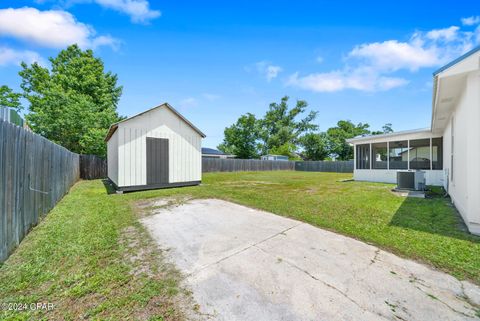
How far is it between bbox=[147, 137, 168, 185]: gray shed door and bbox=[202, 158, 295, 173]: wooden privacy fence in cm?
1127

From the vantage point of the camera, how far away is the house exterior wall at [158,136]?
27.4 ft

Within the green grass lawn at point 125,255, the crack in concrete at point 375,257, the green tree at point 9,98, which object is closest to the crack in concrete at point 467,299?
the green grass lawn at point 125,255

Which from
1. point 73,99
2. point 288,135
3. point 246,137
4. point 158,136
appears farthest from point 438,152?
point 246,137

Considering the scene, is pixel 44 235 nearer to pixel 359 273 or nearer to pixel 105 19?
pixel 359 273

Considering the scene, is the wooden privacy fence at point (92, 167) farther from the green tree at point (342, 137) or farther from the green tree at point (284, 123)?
the green tree at point (342, 137)

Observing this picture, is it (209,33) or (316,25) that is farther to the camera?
(209,33)

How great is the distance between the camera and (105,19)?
29.7 ft

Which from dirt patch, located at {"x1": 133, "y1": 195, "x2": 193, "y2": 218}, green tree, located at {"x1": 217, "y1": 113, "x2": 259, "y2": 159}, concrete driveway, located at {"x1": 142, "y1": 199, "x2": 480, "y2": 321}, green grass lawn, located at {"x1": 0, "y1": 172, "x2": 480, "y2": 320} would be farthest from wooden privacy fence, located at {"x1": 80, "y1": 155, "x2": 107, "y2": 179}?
green tree, located at {"x1": 217, "y1": 113, "x2": 259, "y2": 159}

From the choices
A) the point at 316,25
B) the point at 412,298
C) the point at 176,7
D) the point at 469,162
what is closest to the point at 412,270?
the point at 412,298

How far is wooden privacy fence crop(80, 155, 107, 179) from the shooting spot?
1414 cm

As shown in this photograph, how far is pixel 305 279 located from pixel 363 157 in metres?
13.4

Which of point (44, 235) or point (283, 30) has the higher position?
point (283, 30)

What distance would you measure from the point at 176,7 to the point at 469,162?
10.5 metres

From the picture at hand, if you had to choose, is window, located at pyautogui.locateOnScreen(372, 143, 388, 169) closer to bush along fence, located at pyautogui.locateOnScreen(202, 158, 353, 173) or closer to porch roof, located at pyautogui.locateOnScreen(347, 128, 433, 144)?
porch roof, located at pyautogui.locateOnScreen(347, 128, 433, 144)
